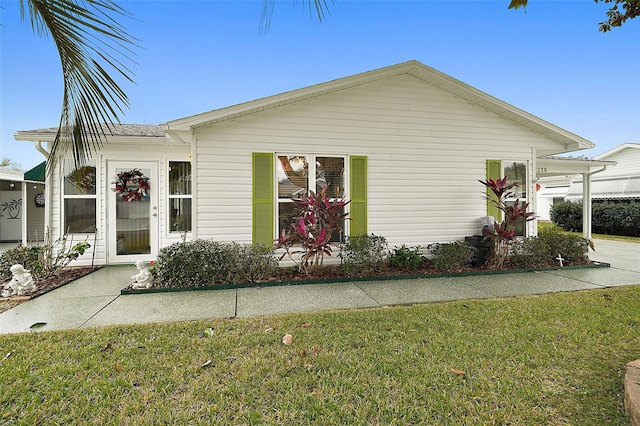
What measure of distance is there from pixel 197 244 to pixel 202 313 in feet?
5.67

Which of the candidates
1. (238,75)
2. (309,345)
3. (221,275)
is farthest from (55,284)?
(238,75)

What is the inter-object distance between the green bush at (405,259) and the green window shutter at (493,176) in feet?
7.50

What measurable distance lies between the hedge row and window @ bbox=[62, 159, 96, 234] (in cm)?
1933

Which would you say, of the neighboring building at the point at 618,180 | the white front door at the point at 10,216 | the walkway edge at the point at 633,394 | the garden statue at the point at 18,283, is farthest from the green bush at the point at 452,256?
the white front door at the point at 10,216

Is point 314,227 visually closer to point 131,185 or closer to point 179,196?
point 179,196

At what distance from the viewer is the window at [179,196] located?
23.6 feet

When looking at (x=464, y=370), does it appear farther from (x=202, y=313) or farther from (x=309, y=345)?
(x=202, y=313)

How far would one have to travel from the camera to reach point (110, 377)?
247 centimetres

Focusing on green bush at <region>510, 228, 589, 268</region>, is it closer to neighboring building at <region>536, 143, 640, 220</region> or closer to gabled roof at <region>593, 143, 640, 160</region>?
neighboring building at <region>536, 143, 640, 220</region>

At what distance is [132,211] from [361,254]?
5259 millimetres

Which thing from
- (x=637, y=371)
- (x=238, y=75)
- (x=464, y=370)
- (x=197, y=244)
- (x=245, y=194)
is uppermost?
(x=238, y=75)

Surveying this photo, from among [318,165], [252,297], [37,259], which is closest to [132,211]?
[37,259]

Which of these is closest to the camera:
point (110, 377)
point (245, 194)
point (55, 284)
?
point (110, 377)

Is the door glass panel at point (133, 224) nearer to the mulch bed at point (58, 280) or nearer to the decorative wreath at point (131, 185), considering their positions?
the decorative wreath at point (131, 185)
